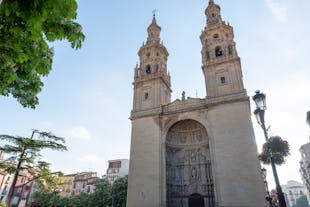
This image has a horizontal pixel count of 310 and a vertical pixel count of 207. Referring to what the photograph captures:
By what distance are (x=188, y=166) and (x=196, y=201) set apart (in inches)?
Result: 137

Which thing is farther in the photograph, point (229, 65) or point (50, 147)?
point (229, 65)

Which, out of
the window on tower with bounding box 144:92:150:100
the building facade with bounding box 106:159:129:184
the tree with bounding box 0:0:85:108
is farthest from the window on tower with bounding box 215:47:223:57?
the building facade with bounding box 106:159:129:184

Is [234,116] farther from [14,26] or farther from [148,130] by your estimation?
[14,26]

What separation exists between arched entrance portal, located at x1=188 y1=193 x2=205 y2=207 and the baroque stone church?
9 cm

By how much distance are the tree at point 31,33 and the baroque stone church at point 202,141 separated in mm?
17936

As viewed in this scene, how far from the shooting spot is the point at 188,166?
22.5m

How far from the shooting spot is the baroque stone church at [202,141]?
17.9m

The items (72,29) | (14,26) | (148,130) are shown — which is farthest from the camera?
(148,130)

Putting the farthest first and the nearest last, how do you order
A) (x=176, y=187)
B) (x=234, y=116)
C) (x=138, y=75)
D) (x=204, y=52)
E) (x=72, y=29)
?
(x=138, y=75), (x=204, y=52), (x=176, y=187), (x=234, y=116), (x=72, y=29)

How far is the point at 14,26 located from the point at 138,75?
82.9 feet

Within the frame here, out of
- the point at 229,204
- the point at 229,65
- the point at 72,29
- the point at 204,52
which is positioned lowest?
the point at 229,204

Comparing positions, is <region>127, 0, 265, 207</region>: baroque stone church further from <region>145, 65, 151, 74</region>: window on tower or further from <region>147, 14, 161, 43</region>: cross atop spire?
<region>147, 14, 161, 43</region>: cross atop spire

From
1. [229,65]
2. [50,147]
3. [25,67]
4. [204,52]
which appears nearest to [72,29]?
[25,67]

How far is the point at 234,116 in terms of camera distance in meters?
20.0
